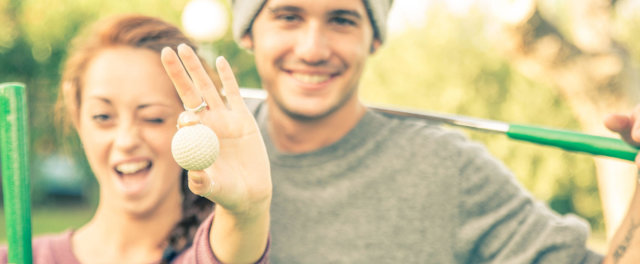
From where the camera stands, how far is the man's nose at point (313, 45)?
2318 millimetres

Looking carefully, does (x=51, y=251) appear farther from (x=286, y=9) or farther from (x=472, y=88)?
(x=472, y=88)

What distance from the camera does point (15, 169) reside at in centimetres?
182

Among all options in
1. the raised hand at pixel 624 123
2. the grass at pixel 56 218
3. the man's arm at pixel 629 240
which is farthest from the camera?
the grass at pixel 56 218

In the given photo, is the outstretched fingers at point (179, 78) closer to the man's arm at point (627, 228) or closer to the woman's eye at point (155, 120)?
the woman's eye at point (155, 120)

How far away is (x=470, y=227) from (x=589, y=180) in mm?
10025

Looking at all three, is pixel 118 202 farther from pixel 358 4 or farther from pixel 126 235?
pixel 358 4

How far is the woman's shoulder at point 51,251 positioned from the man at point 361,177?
693mm

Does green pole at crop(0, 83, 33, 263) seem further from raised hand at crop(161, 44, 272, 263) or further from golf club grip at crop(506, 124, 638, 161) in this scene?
golf club grip at crop(506, 124, 638, 161)

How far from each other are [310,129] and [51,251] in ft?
3.23

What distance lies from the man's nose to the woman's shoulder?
1.01 m

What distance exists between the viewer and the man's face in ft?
7.63

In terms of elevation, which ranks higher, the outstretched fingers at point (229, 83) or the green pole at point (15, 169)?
the outstretched fingers at point (229, 83)

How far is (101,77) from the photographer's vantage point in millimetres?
2209

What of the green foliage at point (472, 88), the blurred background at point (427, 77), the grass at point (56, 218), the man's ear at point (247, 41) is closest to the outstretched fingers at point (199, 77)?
the man's ear at point (247, 41)
